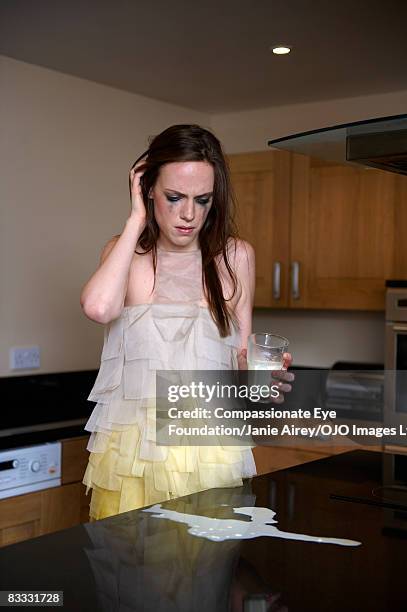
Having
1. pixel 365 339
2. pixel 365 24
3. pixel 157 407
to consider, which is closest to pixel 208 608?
pixel 157 407

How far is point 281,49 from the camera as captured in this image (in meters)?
3.10

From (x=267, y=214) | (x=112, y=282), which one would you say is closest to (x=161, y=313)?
(x=112, y=282)

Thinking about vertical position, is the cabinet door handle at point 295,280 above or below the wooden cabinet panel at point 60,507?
above

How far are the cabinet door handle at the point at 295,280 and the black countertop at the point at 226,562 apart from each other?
7.58 feet

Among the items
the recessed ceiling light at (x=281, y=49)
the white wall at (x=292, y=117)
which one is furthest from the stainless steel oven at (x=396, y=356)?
the recessed ceiling light at (x=281, y=49)

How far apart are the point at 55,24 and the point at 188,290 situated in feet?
4.30

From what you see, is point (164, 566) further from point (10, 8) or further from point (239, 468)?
point (10, 8)

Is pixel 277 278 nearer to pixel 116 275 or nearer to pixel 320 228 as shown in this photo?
pixel 320 228

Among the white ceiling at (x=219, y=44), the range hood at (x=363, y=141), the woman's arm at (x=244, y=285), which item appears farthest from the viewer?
the white ceiling at (x=219, y=44)

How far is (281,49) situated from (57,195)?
121 cm

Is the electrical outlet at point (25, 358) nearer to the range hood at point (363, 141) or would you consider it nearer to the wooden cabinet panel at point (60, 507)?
the wooden cabinet panel at point (60, 507)

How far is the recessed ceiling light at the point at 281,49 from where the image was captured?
307 cm

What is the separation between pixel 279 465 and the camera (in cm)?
368

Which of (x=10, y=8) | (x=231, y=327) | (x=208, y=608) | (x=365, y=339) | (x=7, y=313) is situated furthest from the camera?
(x=365, y=339)
